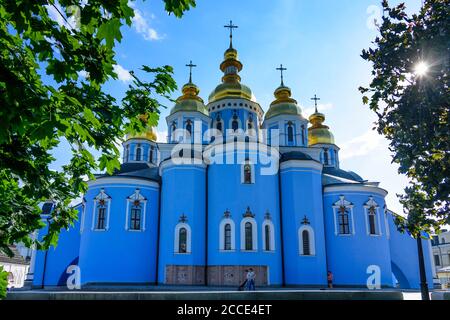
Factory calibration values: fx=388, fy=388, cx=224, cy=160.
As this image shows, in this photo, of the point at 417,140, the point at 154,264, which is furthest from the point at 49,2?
the point at 154,264

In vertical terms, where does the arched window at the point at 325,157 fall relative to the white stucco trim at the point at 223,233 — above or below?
above

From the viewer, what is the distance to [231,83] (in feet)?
95.6

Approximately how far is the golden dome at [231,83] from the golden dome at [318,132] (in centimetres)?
829

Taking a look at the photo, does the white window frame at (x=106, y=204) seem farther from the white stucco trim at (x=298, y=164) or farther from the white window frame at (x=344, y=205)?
the white window frame at (x=344, y=205)

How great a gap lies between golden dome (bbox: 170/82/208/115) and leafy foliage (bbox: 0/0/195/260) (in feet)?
75.7

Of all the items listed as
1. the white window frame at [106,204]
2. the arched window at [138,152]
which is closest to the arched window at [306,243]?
the white window frame at [106,204]

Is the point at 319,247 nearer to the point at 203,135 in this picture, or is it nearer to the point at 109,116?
the point at 203,135

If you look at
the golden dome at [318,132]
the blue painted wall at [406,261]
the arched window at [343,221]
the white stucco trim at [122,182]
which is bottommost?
the blue painted wall at [406,261]

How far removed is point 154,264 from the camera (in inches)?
900

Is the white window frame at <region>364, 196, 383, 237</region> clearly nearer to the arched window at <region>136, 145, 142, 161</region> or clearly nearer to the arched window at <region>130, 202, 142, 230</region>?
the arched window at <region>130, 202, 142, 230</region>

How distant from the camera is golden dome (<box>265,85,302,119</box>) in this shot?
97.3 feet

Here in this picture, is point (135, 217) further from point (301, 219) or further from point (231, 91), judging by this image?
point (231, 91)

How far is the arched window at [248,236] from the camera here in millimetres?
21141

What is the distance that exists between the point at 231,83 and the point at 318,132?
414 inches
